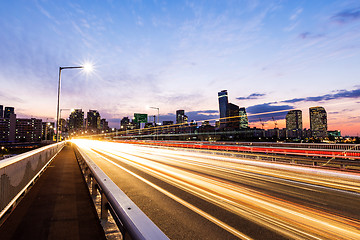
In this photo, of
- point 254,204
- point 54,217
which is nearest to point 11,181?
point 54,217

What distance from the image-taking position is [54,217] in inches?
177

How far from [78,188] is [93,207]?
232 cm

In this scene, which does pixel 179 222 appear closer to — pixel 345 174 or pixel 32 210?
pixel 32 210

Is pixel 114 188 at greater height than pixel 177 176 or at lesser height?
greater

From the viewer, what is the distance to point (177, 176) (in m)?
11.0

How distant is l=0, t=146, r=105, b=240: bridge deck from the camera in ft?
12.4

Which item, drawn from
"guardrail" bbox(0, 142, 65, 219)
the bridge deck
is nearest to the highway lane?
the bridge deck

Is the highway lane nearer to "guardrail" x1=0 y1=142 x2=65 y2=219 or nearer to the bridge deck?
the bridge deck

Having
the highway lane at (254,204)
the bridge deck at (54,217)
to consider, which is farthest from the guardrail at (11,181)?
the highway lane at (254,204)

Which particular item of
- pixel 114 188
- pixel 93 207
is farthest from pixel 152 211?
pixel 114 188

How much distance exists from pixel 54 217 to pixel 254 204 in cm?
545

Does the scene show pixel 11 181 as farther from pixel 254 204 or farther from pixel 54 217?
pixel 254 204

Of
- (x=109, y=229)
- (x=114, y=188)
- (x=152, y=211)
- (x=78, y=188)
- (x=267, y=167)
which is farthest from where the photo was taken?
(x=267, y=167)

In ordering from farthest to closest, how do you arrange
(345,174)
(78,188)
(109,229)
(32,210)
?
(345,174) → (78,188) → (32,210) → (109,229)
